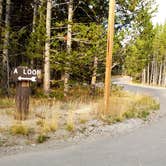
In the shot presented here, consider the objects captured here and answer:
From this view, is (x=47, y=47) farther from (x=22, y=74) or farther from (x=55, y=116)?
(x=55, y=116)

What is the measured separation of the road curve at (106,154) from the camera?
8.45m

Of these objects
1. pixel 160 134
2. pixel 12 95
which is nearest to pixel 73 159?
pixel 160 134

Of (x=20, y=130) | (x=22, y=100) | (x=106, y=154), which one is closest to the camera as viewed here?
(x=106, y=154)

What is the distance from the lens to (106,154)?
9344mm

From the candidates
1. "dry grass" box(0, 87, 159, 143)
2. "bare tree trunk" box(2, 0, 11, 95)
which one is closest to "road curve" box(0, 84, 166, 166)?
"dry grass" box(0, 87, 159, 143)

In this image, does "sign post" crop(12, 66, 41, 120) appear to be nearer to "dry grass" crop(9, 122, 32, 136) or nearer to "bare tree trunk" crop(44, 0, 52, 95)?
"dry grass" crop(9, 122, 32, 136)

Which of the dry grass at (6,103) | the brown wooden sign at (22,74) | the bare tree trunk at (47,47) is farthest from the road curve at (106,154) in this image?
the bare tree trunk at (47,47)

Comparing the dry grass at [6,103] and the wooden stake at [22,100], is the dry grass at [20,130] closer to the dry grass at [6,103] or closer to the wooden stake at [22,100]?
the wooden stake at [22,100]

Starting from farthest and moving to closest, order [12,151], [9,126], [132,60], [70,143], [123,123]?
[132,60]
[123,123]
[9,126]
[70,143]
[12,151]

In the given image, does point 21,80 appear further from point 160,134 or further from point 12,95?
point 12,95

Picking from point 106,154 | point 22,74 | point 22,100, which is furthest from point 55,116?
point 106,154

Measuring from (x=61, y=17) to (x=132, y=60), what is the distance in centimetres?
472

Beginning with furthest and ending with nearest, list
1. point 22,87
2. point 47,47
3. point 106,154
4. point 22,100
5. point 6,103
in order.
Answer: point 47,47, point 6,103, point 22,87, point 22,100, point 106,154

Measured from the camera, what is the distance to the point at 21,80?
13.1 m
